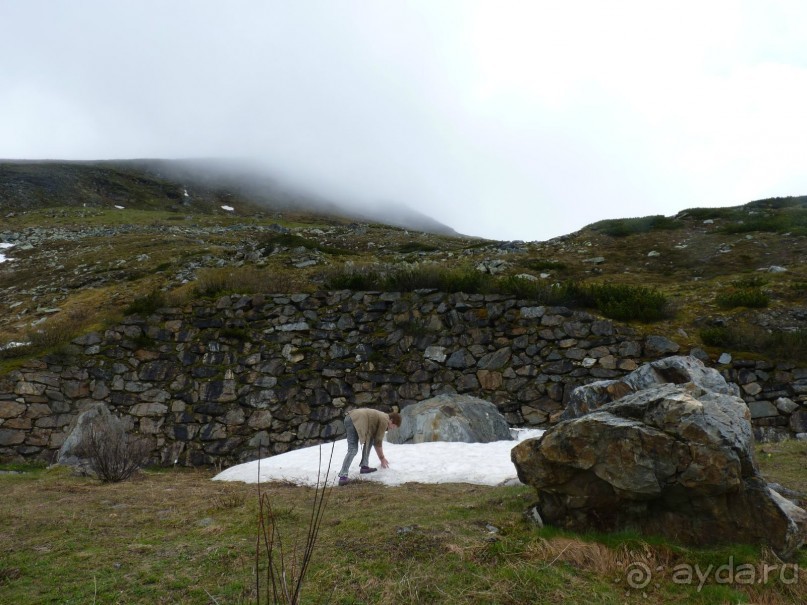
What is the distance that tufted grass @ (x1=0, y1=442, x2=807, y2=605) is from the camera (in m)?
3.62

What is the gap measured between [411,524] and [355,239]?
102 ft

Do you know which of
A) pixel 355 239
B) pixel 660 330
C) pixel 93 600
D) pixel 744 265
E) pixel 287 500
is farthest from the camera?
pixel 355 239

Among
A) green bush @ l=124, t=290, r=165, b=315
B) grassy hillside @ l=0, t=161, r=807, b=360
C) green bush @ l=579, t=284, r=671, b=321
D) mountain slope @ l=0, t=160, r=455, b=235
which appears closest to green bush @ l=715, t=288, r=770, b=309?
grassy hillside @ l=0, t=161, r=807, b=360

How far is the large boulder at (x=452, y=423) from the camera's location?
9.68 m

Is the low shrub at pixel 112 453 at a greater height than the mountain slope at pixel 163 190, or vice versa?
the mountain slope at pixel 163 190

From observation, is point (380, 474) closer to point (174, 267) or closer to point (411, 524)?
point (411, 524)

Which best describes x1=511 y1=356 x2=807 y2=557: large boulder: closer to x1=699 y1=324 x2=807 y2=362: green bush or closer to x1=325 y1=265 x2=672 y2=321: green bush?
x1=699 y1=324 x2=807 y2=362: green bush

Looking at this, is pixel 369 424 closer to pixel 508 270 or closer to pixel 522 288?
pixel 522 288

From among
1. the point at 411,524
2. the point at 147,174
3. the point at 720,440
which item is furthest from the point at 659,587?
the point at 147,174

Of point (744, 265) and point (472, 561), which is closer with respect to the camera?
Result: point (472, 561)

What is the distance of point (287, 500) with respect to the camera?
645 centimetres

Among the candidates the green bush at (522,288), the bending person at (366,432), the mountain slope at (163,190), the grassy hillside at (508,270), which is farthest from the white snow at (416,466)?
the mountain slope at (163,190)

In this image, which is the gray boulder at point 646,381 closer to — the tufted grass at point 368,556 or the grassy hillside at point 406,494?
the grassy hillside at point 406,494

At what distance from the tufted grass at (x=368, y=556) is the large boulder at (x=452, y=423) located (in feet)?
10.7
